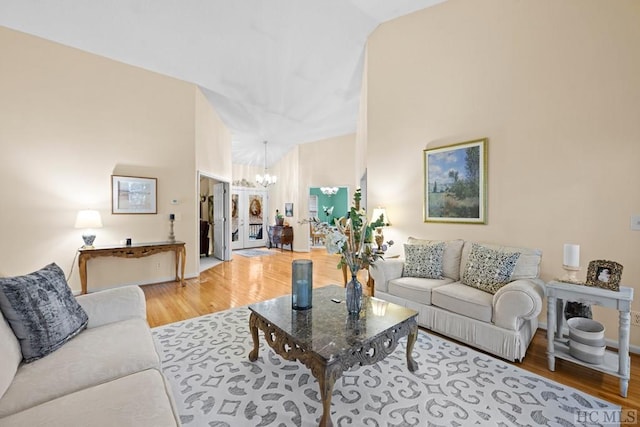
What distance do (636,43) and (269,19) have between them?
386 centimetres

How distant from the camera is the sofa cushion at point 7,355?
1162mm

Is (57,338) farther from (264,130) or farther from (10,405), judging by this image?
(264,130)

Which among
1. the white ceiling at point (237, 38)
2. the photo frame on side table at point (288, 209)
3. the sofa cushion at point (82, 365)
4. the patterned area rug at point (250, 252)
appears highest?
the white ceiling at point (237, 38)

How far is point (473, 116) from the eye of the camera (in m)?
3.26

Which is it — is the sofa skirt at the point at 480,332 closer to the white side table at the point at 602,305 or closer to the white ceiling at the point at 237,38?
the white side table at the point at 602,305

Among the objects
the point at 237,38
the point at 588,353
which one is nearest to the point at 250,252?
the point at 237,38

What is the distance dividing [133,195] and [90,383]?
3.80m

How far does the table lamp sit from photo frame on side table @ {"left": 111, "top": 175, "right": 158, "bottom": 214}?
1.27 ft

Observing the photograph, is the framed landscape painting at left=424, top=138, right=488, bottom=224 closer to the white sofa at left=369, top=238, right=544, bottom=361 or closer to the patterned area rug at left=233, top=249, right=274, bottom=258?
the white sofa at left=369, top=238, right=544, bottom=361

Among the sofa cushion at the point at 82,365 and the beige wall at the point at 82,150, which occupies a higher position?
the beige wall at the point at 82,150

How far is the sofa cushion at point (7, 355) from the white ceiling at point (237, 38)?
360 centimetres

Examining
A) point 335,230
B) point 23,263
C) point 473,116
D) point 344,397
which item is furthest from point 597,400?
point 23,263

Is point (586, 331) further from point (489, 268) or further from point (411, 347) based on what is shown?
point (411, 347)

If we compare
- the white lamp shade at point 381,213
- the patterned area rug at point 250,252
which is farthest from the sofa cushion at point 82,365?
the patterned area rug at point 250,252
